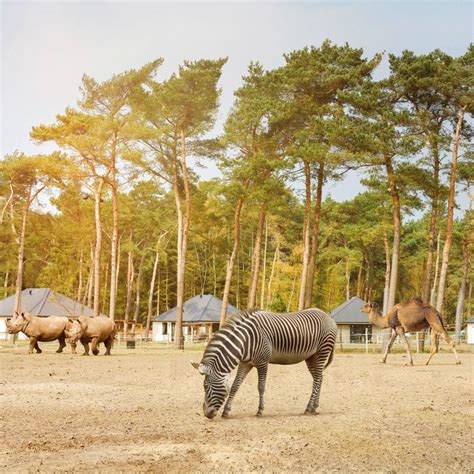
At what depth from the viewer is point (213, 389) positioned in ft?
31.3

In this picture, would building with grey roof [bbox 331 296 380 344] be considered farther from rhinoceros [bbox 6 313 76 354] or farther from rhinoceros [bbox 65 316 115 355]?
rhinoceros [bbox 6 313 76 354]

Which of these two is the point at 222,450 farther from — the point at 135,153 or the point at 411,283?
the point at 411,283

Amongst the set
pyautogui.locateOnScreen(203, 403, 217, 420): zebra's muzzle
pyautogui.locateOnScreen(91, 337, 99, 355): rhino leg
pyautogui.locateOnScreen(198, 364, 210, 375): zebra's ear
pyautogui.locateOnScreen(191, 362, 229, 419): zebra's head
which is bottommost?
pyautogui.locateOnScreen(91, 337, 99, 355): rhino leg

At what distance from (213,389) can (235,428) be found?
66cm

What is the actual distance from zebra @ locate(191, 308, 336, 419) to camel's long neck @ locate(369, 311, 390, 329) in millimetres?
13700

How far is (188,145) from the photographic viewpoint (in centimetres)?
4034

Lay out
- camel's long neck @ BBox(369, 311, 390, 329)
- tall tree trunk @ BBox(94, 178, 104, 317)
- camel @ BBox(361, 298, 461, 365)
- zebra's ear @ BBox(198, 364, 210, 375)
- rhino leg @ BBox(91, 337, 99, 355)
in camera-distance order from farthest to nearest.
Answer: tall tree trunk @ BBox(94, 178, 104, 317) → rhino leg @ BBox(91, 337, 99, 355) → camel's long neck @ BBox(369, 311, 390, 329) → camel @ BBox(361, 298, 461, 365) → zebra's ear @ BBox(198, 364, 210, 375)

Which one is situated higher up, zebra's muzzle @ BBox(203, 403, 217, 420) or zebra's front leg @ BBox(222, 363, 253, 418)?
zebra's front leg @ BBox(222, 363, 253, 418)

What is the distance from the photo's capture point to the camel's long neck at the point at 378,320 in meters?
24.6

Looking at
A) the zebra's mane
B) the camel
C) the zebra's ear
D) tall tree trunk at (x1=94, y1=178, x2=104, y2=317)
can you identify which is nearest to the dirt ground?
the zebra's ear

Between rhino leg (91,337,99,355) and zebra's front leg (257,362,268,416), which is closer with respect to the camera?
zebra's front leg (257,362,268,416)

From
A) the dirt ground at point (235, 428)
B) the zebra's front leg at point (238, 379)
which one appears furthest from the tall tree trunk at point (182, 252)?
the zebra's front leg at point (238, 379)

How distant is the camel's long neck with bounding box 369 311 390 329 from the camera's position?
80.6 feet

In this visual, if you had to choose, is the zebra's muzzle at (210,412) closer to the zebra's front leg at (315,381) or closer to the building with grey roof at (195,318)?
the zebra's front leg at (315,381)
